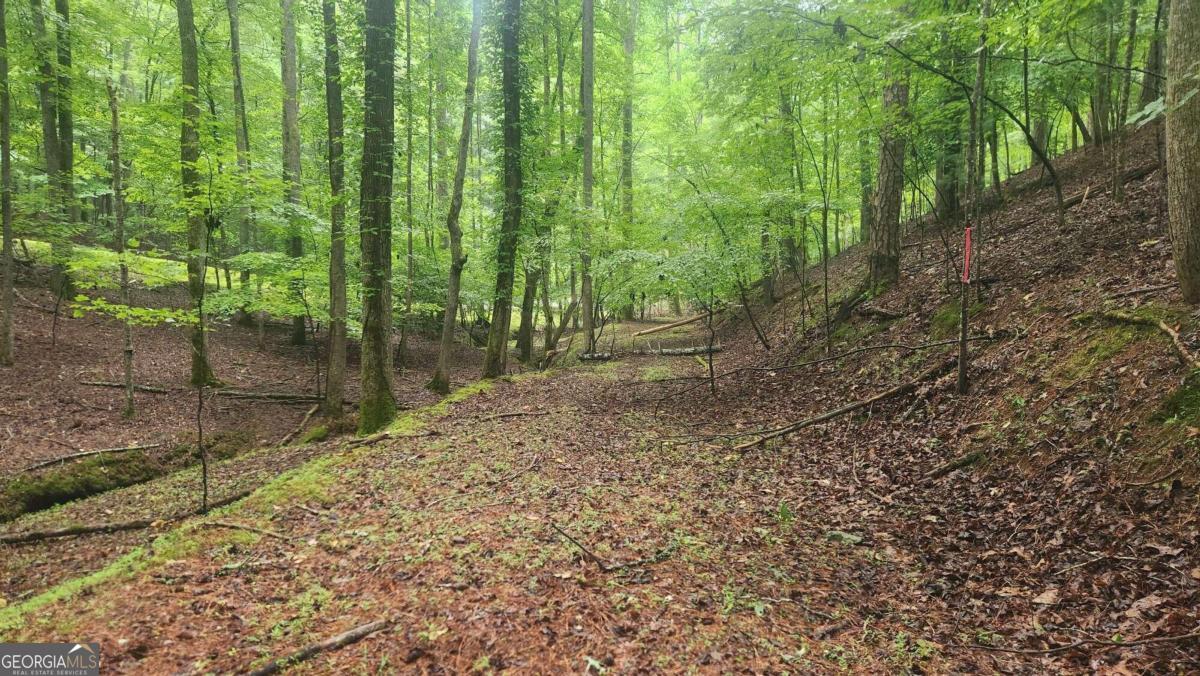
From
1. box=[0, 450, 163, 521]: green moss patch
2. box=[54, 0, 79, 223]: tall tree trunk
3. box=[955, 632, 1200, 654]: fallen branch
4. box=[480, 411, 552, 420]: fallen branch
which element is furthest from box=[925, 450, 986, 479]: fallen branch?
box=[54, 0, 79, 223]: tall tree trunk

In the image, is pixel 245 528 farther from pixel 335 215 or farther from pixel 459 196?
pixel 459 196

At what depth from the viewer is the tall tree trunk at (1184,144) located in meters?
4.10

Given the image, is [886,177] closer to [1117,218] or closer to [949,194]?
[1117,218]

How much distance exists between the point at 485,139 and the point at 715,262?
7475mm

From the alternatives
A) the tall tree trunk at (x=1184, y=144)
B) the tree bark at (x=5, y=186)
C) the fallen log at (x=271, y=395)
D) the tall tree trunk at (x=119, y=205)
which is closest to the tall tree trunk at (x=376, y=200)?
the tall tree trunk at (x=119, y=205)

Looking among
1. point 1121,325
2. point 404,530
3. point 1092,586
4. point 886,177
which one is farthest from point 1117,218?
point 404,530

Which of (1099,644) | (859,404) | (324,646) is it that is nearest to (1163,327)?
(859,404)

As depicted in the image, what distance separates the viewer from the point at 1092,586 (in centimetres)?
312

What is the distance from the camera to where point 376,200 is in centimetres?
823

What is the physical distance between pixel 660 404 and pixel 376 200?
6188 mm

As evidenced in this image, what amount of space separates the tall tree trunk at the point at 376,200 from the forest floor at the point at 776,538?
5.53ft

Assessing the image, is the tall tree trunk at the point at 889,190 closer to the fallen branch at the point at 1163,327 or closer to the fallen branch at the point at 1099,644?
the fallen branch at the point at 1163,327

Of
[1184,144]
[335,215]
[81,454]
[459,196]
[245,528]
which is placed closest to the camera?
[1184,144]

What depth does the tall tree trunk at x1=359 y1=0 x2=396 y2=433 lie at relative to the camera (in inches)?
321
